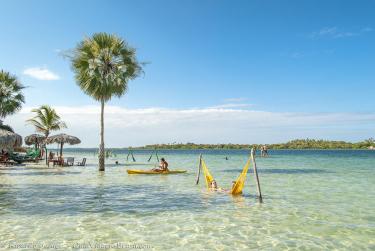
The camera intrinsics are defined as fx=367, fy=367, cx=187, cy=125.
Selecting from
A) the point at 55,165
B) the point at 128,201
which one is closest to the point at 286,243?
the point at 128,201

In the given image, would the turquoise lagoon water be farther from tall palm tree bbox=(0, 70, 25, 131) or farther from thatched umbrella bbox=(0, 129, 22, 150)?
tall palm tree bbox=(0, 70, 25, 131)

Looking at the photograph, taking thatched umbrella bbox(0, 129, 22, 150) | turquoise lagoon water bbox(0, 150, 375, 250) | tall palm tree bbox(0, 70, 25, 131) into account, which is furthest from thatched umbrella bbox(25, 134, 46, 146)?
turquoise lagoon water bbox(0, 150, 375, 250)

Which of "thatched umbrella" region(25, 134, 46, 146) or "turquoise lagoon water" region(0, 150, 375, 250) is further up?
"thatched umbrella" region(25, 134, 46, 146)

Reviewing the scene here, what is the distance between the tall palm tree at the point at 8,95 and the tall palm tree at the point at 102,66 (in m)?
11.5

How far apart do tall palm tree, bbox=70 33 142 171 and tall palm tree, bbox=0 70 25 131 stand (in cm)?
1150

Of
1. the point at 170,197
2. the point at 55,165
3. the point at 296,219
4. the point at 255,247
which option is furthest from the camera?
the point at 55,165

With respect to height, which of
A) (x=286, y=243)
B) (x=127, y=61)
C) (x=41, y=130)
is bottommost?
(x=286, y=243)

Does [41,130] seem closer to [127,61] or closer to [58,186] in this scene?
[127,61]

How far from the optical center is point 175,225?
11078mm

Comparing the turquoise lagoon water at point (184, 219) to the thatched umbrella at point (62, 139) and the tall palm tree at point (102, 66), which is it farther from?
the thatched umbrella at point (62, 139)

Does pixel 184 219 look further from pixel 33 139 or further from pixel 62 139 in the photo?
pixel 33 139

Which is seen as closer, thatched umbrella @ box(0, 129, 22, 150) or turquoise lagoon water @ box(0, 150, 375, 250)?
turquoise lagoon water @ box(0, 150, 375, 250)

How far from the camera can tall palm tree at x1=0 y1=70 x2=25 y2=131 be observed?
123 ft

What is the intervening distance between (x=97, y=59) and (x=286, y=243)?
24.1 m
